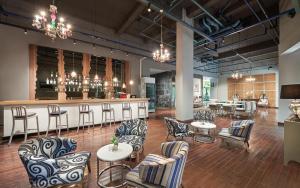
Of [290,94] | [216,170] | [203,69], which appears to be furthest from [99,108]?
[203,69]

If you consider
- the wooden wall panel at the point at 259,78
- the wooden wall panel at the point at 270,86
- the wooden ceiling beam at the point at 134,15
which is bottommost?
the wooden wall panel at the point at 270,86

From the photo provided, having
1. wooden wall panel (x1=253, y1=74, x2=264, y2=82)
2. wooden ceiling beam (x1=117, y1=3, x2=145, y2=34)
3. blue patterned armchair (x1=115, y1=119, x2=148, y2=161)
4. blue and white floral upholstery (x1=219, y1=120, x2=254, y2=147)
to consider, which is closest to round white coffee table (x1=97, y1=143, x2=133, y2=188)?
blue patterned armchair (x1=115, y1=119, x2=148, y2=161)

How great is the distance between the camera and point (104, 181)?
261 centimetres

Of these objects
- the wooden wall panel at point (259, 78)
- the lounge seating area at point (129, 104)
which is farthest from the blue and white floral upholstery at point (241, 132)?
the wooden wall panel at point (259, 78)

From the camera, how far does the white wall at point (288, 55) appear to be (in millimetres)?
5184

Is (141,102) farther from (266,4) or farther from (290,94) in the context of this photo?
(266,4)

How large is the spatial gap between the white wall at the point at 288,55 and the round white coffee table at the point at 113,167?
6246mm

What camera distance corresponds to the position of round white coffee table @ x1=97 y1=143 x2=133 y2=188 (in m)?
2.35

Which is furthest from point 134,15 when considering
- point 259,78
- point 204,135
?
point 259,78

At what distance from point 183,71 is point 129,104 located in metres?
3.13

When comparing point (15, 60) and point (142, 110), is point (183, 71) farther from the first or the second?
point (15, 60)

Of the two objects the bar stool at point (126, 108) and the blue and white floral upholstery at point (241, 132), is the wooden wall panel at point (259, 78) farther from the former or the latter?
the bar stool at point (126, 108)

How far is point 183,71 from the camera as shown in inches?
279

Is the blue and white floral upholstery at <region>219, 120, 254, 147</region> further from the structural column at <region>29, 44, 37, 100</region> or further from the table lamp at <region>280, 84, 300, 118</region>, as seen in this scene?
the structural column at <region>29, 44, 37, 100</region>
